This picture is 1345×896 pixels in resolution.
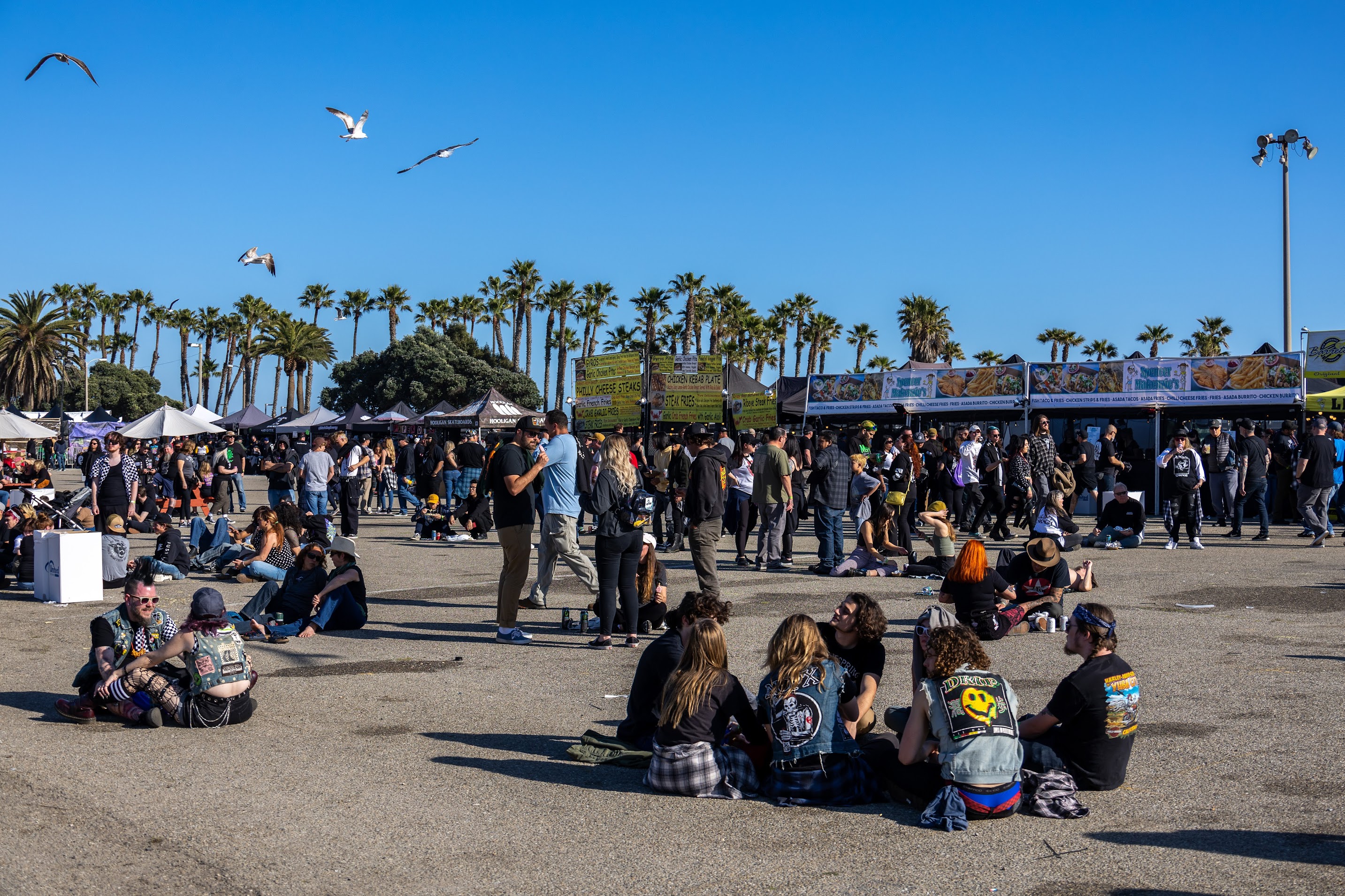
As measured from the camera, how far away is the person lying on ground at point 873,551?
13836mm

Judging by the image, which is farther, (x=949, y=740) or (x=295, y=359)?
(x=295, y=359)

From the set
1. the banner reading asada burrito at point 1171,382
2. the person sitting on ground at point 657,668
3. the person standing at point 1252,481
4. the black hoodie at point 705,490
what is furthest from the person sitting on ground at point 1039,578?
the banner reading asada burrito at point 1171,382

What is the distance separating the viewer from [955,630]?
508 centimetres

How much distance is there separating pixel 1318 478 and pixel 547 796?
15185 millimetres

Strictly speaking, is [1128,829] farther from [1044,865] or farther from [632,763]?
[632,763]

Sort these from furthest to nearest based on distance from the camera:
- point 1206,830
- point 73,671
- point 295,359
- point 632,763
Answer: point 295,359, point 73,671, point 632,763, point 1206,830

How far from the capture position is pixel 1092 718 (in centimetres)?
522

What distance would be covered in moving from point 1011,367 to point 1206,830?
68.4ft

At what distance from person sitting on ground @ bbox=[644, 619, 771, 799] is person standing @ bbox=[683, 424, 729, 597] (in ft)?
17.4

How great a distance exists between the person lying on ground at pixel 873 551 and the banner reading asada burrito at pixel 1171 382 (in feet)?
35.7

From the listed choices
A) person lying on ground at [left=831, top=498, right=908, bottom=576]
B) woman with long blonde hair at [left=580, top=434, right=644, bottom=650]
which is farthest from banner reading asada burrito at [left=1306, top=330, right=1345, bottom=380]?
woman with long blonde hair at [left=580, top=434, right=644, bottom=650]

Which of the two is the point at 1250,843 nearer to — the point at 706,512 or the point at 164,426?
the point at 706,512

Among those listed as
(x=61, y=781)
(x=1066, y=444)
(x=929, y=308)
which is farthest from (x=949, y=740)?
(x=929, y=308)

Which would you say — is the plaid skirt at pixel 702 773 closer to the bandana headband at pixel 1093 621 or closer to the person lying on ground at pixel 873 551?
the bandana headband at pixel 1093 621
